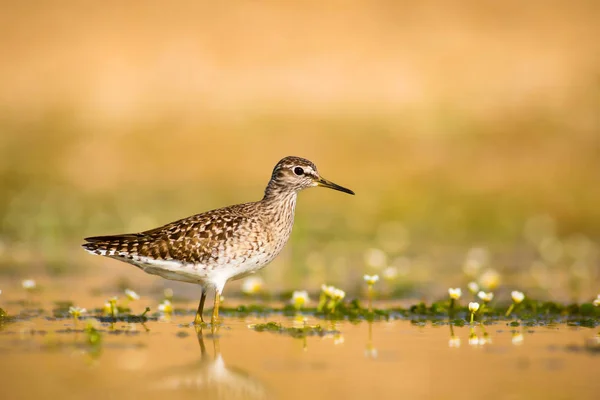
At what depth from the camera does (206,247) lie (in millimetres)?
13320

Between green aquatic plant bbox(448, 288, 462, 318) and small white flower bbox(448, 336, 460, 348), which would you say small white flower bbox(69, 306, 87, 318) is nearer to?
small white flower bbox(448, 336, 460, 348)

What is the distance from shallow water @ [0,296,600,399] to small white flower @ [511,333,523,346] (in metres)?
0.01

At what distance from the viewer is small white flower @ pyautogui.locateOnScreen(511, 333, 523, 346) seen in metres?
11.5

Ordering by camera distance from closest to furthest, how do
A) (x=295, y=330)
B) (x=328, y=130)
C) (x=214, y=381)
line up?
(x=214, y=381) < (x=295, y=330) < (x=328, y=130)

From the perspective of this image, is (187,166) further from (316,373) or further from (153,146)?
(316,373)

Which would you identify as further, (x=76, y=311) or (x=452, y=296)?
(x=452, y=296)

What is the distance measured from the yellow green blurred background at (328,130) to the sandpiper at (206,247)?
2745mm

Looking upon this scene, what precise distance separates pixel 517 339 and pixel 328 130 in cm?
2210

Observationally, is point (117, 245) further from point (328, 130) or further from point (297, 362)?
point (328, 130)

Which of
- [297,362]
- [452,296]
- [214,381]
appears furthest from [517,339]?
[214,381]

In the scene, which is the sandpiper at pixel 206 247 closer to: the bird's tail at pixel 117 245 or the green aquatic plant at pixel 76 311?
the bird's tail at pixel 117 245

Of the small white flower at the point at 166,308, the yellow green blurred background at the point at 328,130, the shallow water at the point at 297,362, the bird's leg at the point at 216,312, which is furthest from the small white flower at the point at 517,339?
the small white flower at the point at 166,308

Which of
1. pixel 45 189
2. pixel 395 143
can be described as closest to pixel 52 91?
pixel 45 189

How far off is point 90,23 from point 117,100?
5340mm
